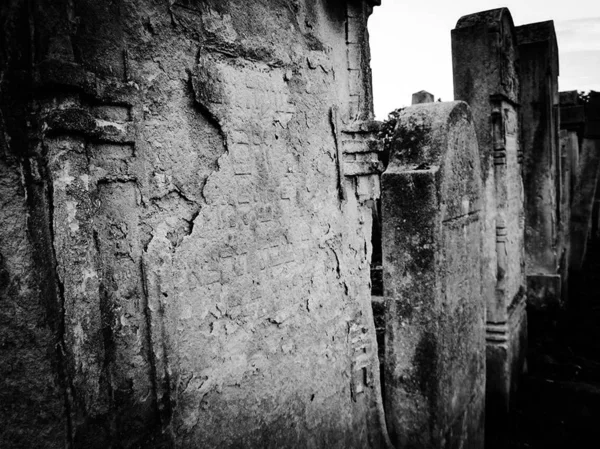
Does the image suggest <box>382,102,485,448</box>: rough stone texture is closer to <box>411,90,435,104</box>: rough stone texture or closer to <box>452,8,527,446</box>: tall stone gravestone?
<box>452,8,527,446</box>: tall stone gravestone

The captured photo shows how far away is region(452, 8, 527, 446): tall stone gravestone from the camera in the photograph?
155 inches

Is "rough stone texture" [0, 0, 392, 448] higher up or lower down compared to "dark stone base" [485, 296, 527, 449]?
higher up

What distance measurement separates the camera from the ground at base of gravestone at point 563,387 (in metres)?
3.74

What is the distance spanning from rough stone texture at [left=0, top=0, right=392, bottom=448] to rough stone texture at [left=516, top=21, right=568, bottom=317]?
360 cm

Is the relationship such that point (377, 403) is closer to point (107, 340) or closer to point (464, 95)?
point (107, 340)

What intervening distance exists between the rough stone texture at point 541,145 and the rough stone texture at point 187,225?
11.8ft

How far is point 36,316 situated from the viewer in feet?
4.62

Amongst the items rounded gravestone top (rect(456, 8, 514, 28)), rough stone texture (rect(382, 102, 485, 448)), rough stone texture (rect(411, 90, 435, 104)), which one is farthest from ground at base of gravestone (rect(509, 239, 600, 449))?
rough stone texture (rect(411, 90, 435, 104))

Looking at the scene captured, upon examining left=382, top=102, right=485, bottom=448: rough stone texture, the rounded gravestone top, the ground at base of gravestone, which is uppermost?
the rounded gravestone top

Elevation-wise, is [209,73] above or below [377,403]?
above

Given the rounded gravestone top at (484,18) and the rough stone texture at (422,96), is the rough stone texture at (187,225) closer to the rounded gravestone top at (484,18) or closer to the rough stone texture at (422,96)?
the rounded gravestone top at (484,18)

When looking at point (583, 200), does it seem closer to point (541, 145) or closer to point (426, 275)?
point (541, 145)

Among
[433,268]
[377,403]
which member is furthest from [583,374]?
[433,268]

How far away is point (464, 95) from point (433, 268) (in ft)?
7.68
